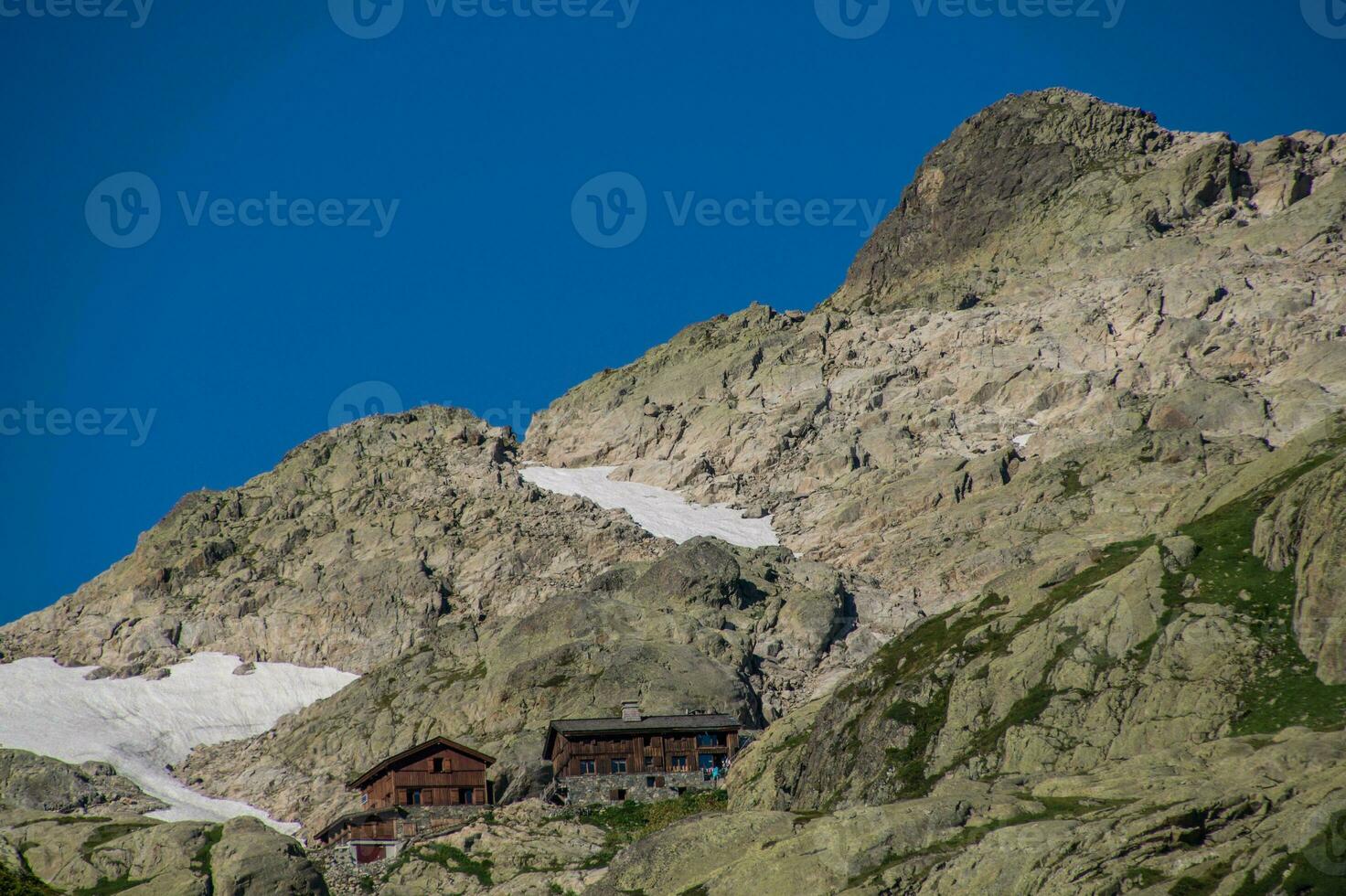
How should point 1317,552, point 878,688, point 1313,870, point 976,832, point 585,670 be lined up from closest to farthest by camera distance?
point 1313,870, point 976,832, point 1317,552, point 878,688, point 585,670

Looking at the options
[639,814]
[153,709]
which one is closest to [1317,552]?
[639,814]

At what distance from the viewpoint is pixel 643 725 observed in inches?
4552

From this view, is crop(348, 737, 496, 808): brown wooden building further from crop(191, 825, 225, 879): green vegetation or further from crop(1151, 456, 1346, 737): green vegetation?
crop(1151, 456, 1346, 737): green vegetation

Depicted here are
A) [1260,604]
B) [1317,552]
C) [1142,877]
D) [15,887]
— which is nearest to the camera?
[1142,877]

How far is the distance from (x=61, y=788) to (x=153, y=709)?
91.6 feet

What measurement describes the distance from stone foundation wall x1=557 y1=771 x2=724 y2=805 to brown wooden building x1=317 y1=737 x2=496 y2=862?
679 centimetres

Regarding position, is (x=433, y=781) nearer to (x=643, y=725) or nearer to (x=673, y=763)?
(x=643, y=725)

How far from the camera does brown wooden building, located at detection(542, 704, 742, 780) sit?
114 metres

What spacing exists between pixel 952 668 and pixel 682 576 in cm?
6911

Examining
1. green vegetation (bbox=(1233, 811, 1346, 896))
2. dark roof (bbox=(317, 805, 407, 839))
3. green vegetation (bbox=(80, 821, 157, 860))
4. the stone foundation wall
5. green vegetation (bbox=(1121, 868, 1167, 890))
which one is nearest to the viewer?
green vegetation (bbox=(1233, 811, 1346, 896))

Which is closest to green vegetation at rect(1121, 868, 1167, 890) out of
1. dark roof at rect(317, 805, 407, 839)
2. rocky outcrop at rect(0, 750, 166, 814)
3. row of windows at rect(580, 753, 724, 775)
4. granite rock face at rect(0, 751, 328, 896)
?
granite rock face at rect(0, 751, 328, 896)

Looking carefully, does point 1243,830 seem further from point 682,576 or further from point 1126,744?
point 682,576

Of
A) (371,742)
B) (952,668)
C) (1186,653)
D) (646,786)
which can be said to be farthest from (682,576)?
(1186,653)

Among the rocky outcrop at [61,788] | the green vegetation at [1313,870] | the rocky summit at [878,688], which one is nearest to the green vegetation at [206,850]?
the rocky summit at [878,688]
